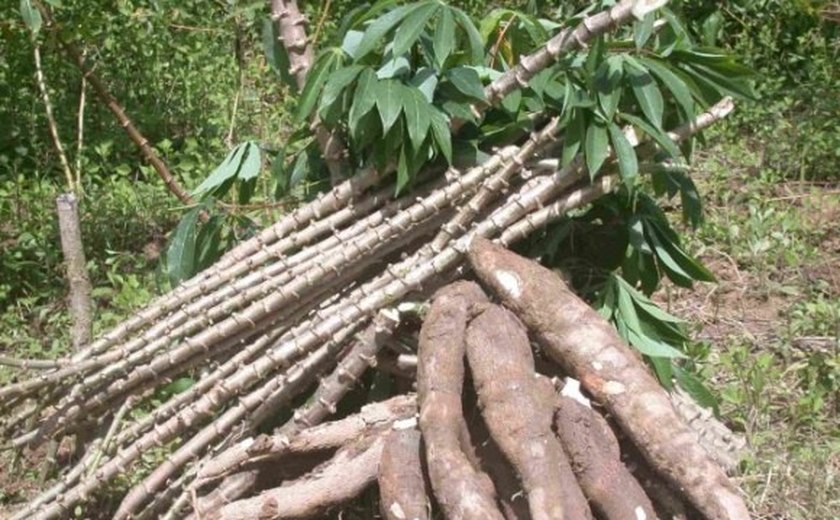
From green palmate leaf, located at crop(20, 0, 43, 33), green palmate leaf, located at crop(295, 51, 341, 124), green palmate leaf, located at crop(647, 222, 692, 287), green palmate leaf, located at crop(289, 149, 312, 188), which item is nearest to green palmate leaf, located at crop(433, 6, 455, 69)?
green palmate leaf, located at crop(295, 51, 341, 124)

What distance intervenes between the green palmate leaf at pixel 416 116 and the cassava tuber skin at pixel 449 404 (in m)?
0.39

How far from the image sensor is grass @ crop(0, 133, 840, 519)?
3.92 meters

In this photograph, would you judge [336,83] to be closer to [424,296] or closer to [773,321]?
[424,296]

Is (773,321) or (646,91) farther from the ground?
(646,91)

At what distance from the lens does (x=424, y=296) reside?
12.0 ft

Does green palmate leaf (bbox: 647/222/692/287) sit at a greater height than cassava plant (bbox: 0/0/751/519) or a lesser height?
lesser

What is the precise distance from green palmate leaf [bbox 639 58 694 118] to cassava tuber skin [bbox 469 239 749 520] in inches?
21.7

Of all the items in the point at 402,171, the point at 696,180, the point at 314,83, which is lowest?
the point at 696,180

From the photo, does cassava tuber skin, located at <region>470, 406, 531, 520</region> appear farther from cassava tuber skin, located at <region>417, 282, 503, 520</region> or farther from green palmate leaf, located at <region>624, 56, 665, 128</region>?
green palmate leaf, located at <region>624, 56, 665, 128</region>

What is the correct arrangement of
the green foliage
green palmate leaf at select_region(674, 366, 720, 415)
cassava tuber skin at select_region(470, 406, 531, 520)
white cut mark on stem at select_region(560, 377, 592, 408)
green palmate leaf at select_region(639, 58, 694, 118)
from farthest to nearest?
the green foliage
green palmate leaf at select_region(674, 366, 720, 415)
green palmate leaf at select_region(639, 58, 694, 118)
white cut mark on stem at select_region(560, 377, 592, 408)
cassava tuber skin at select_region(470, 406, 531, 520)

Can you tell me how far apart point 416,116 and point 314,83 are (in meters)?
0.37

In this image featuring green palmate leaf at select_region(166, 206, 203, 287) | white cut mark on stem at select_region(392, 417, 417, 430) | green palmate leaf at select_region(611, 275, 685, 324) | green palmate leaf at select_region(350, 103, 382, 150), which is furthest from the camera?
green palmate leaf at select_region(166, 206, 203, 287)

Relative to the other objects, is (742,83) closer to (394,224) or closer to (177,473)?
(394,224)

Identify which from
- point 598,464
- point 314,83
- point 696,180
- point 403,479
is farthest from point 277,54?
point 696,180
